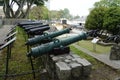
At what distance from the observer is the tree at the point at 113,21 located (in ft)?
57.7

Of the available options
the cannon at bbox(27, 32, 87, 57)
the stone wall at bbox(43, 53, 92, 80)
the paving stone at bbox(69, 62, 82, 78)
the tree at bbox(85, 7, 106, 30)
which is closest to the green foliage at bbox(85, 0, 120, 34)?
the tree at bbox(85, 7, 106, 30)

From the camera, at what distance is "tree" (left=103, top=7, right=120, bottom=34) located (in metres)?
17.6

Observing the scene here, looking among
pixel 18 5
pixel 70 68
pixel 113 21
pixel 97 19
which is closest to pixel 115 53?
pixel 70 68

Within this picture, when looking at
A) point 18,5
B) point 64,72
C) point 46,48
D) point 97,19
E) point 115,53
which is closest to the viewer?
point 64,72

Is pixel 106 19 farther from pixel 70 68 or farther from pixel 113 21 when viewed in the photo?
pixel 70 68

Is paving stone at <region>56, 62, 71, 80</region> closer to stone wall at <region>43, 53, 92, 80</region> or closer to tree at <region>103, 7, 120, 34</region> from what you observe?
stone wall at <region>43, 53, 92, 80</region>

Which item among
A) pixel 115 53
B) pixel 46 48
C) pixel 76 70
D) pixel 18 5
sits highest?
pixel 18 5

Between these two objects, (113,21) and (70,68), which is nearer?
(70,68)

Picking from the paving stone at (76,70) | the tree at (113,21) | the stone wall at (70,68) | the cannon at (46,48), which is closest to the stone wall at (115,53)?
the cannon at (46,48)

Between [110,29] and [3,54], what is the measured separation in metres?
10.6

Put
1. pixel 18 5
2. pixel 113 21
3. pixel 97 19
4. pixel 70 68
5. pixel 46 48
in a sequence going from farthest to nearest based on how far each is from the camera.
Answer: pixel 18 5 < pixel 97 19 < pixel 113 21 < pixel 46 48 < pixel 70 68

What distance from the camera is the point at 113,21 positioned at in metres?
17.6

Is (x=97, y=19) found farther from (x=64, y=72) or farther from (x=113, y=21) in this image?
(x=64, y=72)

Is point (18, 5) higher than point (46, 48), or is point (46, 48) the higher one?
point (18, 5)
